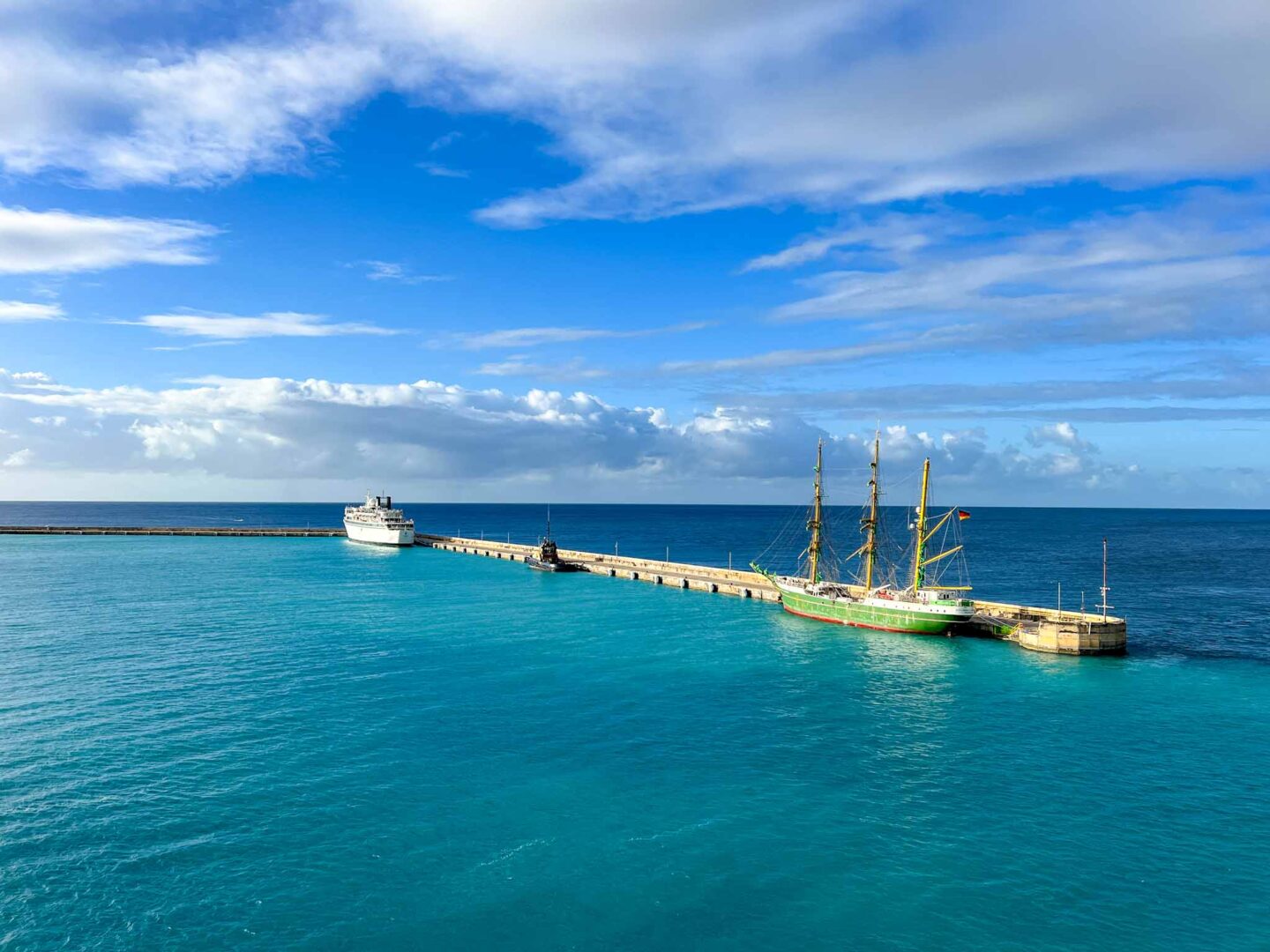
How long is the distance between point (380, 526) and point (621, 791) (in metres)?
147

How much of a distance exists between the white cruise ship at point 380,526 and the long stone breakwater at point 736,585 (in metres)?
7.33

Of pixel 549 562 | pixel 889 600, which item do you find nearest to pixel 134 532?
pixel 549 562

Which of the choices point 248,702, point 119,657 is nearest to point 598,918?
point 248,702

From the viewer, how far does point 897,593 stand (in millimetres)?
75188

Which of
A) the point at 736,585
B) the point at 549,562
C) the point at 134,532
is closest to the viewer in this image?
the point at 736,585

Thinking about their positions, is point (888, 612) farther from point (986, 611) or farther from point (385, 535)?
point (385, 535)

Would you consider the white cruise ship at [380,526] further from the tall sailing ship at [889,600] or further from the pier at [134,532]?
the tall sailing ship at [889,600]

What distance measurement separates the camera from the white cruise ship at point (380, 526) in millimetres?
166625

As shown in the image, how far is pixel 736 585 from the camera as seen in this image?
3885 inches

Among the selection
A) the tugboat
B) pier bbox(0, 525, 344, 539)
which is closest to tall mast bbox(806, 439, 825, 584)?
the tugboat

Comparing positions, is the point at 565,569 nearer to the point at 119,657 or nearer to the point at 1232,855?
the point at 119,657

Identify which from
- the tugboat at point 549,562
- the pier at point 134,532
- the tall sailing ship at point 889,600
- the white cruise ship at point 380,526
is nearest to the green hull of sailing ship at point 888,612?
the tall sailing ship at point 889,600

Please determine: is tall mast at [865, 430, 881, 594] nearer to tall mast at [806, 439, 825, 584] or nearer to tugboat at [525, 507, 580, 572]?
tall mast at [806, 439, 825, 584]

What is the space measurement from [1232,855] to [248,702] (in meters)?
48.4
